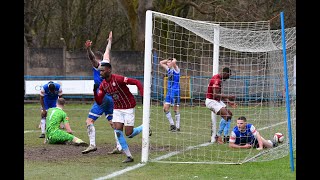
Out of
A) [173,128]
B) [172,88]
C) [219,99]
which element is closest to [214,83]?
[219,99]

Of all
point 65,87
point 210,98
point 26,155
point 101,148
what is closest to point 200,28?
point 210,98

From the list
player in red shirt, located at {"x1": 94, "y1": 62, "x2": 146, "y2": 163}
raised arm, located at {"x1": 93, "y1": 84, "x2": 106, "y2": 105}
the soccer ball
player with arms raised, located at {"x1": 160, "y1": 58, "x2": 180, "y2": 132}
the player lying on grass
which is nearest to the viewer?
player in red shirt, located at {"x1": 94, "y1": 62, "x2": 146, "y2": 163}

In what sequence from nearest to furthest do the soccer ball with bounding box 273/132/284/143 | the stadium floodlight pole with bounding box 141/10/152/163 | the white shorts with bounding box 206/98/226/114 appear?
the stadium floodlight pole with bounding box 141/10/152/163
the soccer ball with bounding box 273/132/284/143
the white shorts with bounding box 206/98/226/114

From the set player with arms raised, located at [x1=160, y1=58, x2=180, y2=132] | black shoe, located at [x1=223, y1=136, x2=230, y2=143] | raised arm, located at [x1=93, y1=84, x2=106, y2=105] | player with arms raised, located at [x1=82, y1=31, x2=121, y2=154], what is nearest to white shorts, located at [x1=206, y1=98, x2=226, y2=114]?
black shoe, located at [x1=223, y1=136, x2=230, y2=143]

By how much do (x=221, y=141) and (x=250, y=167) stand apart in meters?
3.83

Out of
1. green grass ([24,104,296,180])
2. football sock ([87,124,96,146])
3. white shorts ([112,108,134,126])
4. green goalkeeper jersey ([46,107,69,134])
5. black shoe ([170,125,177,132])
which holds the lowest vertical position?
green grass ([24,104,296,180])

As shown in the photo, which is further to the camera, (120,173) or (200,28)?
(200,28)

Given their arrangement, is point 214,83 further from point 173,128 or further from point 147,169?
point 147,169

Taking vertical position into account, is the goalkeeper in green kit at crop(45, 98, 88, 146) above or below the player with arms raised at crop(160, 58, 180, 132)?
below

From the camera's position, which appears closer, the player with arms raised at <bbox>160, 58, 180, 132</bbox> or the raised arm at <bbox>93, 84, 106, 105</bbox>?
the raised arm at <bbox>93, 84, 106, 105</bbox>

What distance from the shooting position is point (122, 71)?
3275 centimetres

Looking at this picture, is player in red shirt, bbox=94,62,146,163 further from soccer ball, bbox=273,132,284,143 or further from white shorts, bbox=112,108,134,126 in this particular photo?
soccer ball, bbox=273,132,284,143

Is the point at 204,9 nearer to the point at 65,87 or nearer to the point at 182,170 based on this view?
the point at 65,87

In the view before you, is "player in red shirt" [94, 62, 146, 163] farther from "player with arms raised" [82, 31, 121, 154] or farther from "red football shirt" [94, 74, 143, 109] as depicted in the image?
"player with arms raised" [82, 31, 121, 154]
